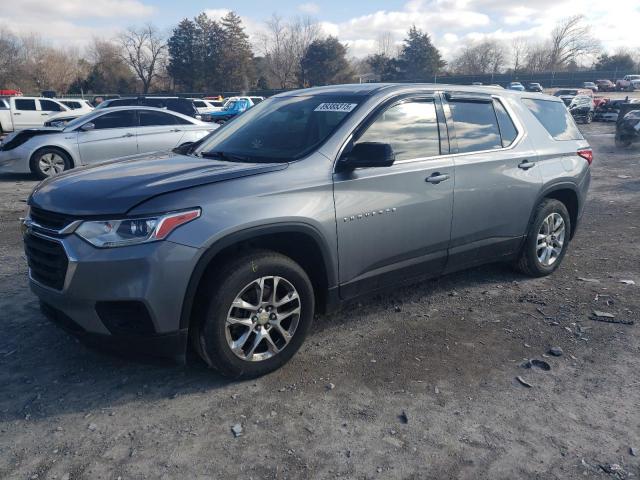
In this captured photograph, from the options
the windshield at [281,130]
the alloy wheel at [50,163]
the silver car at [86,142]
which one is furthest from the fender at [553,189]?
the alloy wheel at [50,163]

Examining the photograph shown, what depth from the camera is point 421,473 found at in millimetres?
2551

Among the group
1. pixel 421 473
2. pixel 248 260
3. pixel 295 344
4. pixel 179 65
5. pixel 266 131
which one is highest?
pixel 179 65

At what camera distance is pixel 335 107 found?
3920 mm

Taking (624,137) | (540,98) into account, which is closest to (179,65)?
(624,137)

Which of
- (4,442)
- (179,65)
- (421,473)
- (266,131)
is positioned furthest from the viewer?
(179,65)

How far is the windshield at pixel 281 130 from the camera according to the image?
3.70 metres

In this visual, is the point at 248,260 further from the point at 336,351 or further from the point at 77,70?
the point at 77,70

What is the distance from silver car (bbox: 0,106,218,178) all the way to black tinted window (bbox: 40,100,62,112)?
1172 cm

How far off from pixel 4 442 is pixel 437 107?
366cm

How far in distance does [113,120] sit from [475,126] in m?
8.45

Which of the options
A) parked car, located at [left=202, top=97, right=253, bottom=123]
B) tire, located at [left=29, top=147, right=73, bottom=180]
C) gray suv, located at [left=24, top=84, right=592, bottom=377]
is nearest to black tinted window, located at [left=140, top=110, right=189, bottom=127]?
tire, located at [left=29, top=147, right=73, bottom=180]

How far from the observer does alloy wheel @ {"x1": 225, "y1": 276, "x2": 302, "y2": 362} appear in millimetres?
3205

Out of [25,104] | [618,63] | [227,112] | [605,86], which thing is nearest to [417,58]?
[605,86]

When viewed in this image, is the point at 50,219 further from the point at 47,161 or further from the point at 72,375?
the point at 47,161
